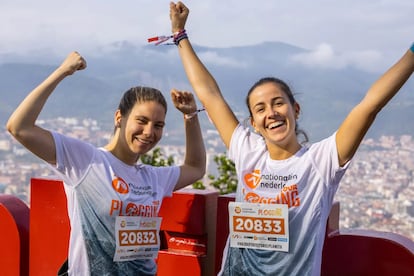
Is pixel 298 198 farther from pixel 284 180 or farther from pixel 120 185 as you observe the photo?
pixel 120 185

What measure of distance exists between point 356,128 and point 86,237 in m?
1.31

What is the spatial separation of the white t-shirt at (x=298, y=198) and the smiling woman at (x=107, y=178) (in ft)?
1.63

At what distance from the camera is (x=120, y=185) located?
Result: 3.12 m

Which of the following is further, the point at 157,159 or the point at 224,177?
the point at 157,159

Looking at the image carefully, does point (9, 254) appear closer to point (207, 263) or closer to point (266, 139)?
point (207, 263)

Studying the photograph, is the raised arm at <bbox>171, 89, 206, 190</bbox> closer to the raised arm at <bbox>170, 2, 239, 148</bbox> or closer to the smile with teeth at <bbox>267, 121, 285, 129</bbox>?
the raised arm at <bbox>170, 2, 239, 148</bbox>

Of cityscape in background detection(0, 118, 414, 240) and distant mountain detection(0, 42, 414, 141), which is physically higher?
distant mountain detection(0, 42, 414, 141)

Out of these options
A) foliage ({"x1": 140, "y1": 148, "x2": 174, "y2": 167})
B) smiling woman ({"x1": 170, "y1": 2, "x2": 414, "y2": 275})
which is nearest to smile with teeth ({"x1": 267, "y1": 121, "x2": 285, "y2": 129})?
smiling woman ({"x1": 170, "y1": 2, "x2": 414, "y2": 275})

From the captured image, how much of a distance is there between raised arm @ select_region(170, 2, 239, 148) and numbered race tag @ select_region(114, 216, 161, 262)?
54cm

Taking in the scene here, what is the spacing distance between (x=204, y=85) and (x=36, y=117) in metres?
0.78

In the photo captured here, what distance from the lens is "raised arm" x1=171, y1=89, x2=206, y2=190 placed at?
3.42 metres

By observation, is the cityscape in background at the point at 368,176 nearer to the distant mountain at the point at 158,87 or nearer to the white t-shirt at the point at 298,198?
the distant mountain at the point at 158,87

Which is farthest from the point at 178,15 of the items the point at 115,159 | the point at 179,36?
the point at 115,159

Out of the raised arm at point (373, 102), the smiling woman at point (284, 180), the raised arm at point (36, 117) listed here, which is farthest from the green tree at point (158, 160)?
the raised arm at point (373, 102)
